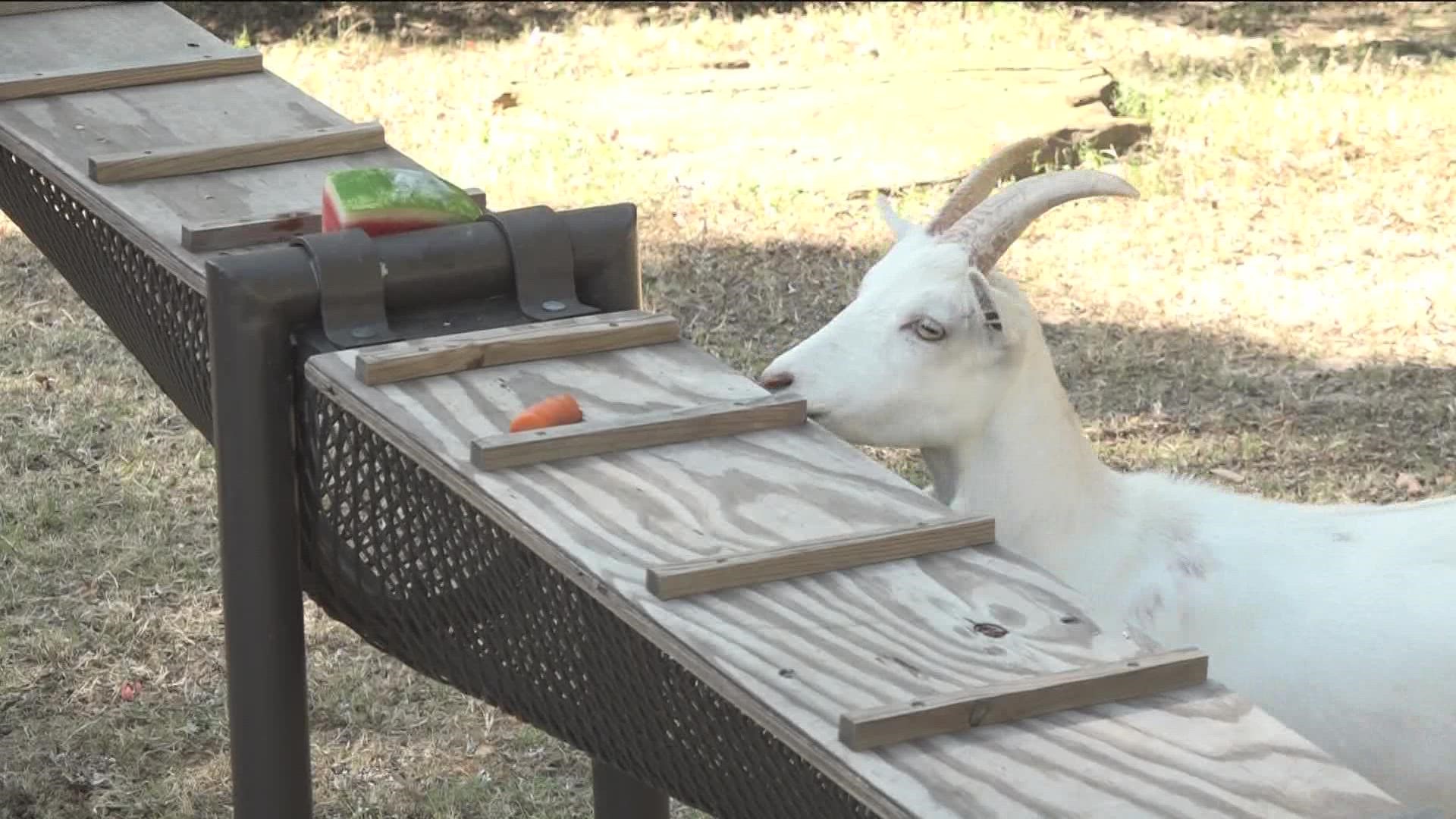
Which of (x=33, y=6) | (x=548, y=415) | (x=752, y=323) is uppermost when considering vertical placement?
(x=33, y=6)

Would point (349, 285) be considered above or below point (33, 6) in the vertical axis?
below

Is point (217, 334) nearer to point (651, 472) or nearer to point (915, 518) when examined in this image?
point (651, 472)

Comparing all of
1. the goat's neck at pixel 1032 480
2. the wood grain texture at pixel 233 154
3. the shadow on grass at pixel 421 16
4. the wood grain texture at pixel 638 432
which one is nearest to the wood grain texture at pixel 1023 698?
the wood grain texture at pixel 638 432

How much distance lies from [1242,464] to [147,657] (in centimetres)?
308

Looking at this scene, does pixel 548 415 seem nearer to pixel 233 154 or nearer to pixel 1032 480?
pixel 233 154

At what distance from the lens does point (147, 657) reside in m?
4.54

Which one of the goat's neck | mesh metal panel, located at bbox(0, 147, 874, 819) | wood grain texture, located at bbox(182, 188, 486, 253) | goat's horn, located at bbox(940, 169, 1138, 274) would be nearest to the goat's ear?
goat's horn, located at bbox(940, 169, 1138, 274)

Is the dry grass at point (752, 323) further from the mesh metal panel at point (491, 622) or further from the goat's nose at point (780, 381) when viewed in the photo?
the mesh metal panel at point (491, 622)

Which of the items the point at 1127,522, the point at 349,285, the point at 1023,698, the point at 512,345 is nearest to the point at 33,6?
the point at 349,285

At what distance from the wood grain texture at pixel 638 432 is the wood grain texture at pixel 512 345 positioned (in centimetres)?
21

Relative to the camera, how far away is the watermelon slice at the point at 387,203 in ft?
8.81

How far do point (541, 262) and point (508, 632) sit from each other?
2.00ft

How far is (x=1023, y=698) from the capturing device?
186 cm

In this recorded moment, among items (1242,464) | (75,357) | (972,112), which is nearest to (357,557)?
(1242,464)
